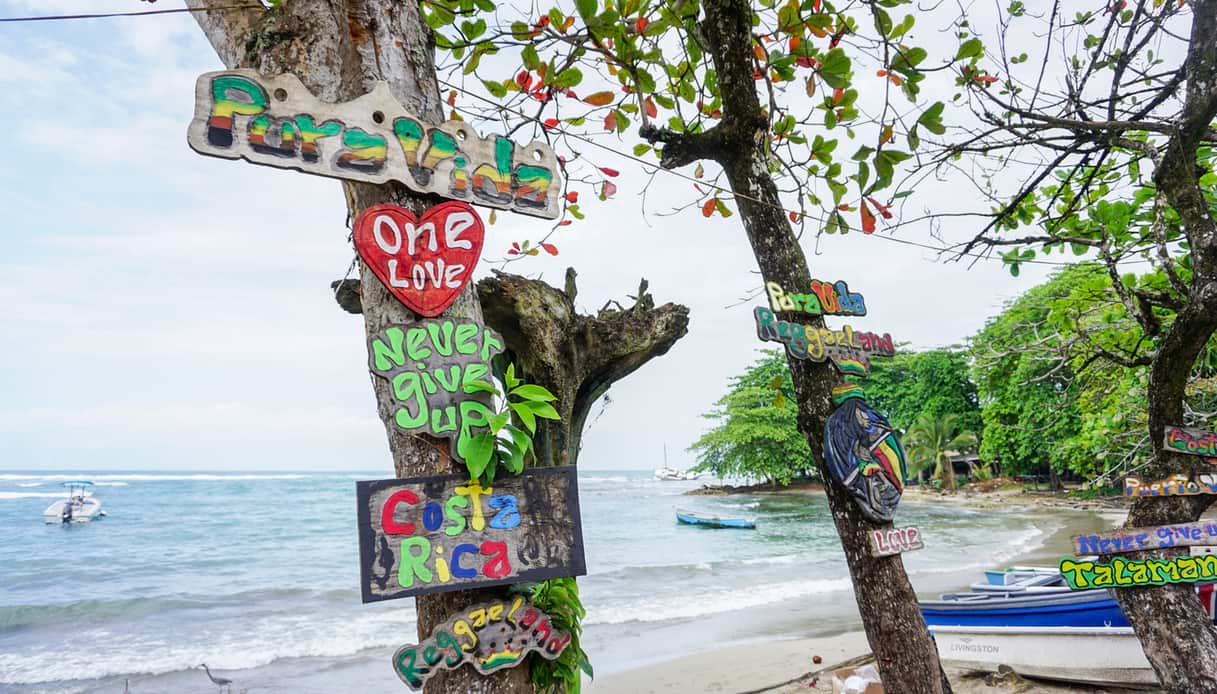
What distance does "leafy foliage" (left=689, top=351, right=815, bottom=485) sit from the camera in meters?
34.3

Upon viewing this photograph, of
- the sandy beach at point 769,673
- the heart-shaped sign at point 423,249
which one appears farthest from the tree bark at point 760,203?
the sandy beach at point 769,673

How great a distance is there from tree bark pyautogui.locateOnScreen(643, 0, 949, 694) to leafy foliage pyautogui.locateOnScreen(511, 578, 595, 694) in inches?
54.3

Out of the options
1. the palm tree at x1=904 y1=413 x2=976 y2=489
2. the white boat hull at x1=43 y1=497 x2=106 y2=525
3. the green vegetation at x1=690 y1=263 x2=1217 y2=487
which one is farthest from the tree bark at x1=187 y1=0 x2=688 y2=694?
the palm tree at x1=904 y1=413 x2=976 y2=489

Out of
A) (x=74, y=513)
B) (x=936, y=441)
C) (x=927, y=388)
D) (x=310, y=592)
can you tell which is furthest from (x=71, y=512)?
(x=927, y=388)

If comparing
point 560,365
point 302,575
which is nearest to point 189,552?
point 302,575

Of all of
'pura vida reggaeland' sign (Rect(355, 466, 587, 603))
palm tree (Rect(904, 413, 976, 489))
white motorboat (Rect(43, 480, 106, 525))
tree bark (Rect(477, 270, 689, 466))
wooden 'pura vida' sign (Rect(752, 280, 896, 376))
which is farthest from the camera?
palm tree (Rect(904, 413, 976, 489))

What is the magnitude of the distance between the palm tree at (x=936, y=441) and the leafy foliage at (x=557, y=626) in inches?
1259

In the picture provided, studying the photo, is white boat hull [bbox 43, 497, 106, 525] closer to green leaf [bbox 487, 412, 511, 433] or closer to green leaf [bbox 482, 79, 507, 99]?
green leaf [bbox 482, 79, 507, 99]

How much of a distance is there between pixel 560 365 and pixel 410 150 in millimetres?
1612

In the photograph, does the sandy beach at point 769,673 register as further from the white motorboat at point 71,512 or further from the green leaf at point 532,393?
the white motorboat at point 71,512

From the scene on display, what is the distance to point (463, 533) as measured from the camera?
6.37 ft

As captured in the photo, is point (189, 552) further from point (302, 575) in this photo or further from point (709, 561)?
point (709, 561)

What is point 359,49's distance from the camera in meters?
2.18

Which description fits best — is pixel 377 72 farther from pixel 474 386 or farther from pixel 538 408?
pixel 538 408
